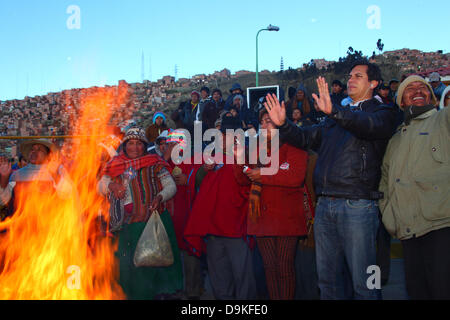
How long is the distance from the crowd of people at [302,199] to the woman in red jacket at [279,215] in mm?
11

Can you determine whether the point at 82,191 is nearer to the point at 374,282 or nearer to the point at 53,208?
the point at 53,208

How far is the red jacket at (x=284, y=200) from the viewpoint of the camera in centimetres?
430

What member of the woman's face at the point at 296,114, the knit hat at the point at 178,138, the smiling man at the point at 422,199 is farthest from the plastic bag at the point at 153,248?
the woman's face at the point at 296,114

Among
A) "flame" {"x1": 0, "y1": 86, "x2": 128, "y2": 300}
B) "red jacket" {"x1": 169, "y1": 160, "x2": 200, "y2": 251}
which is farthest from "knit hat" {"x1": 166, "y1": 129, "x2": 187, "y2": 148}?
"flame" {"x1": 0, "y1": 86, "x2": 128, "y2": 300}

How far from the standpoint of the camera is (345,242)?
3453mm

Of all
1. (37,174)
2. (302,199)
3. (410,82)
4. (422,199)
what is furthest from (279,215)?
(37,174)

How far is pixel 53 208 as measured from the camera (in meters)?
4.98

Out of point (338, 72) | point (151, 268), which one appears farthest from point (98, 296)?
point (338, 72)

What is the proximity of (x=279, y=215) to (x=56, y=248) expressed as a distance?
2.71m

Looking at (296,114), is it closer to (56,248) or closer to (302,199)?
(302,199)

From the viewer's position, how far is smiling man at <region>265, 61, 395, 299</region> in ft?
11.0

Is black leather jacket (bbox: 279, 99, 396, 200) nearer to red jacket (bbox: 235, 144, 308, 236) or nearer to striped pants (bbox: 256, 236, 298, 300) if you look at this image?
red jacket (bbox: 235, 144, 308, 236)

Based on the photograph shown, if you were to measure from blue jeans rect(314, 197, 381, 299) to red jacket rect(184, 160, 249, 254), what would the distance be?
1.23 meters
